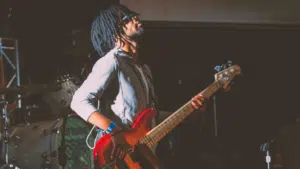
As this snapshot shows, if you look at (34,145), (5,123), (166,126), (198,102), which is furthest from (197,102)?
(5,123)

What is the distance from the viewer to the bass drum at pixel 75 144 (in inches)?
193

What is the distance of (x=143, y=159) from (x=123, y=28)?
3.04 feet

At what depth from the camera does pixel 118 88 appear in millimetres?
2664

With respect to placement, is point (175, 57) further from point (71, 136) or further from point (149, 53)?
point (71, 136)

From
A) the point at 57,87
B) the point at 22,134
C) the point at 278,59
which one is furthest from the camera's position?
the point at 278,59

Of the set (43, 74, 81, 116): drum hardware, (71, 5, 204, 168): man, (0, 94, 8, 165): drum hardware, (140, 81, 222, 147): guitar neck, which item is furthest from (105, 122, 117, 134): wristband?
(0, 94, 8, 165): drum hardware

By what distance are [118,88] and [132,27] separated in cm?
45

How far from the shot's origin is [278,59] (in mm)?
6129

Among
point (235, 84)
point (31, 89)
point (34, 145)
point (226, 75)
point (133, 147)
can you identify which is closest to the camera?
point (133, 147)

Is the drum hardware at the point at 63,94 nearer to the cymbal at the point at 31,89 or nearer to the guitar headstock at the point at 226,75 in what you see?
the cymbal at the point at 31,89

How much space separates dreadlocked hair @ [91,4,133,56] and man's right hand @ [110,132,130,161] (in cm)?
79

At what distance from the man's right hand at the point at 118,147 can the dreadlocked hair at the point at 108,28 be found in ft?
2.60

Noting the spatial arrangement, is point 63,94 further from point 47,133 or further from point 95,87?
point 95,87

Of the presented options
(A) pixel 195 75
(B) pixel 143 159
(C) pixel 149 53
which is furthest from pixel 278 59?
(B) pixel 143 159
